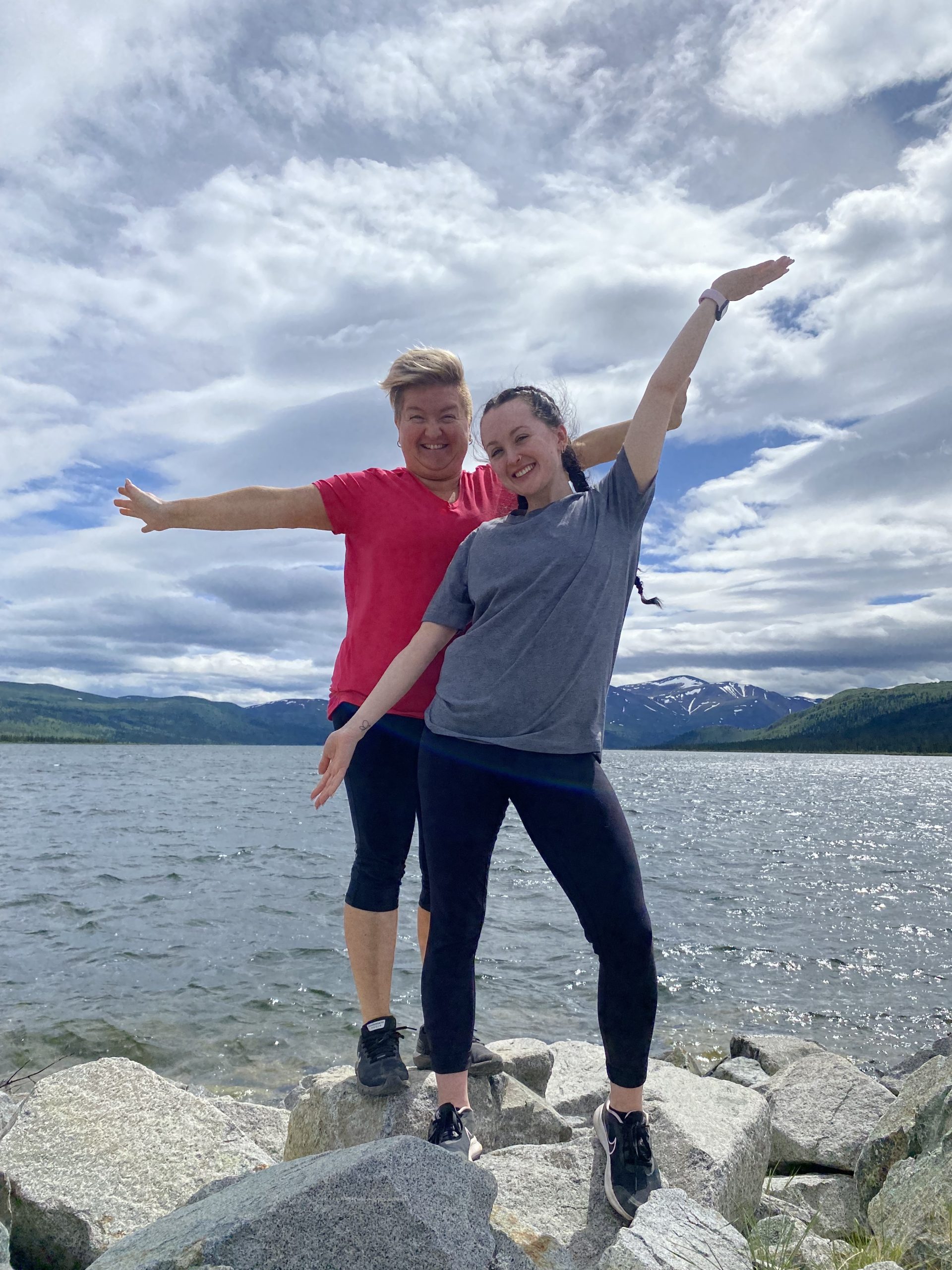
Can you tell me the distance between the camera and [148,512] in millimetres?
4184

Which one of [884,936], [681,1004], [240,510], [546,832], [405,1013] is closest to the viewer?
[546,832]

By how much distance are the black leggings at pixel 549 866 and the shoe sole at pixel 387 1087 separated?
935 millimetres

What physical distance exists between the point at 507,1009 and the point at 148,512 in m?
9.18

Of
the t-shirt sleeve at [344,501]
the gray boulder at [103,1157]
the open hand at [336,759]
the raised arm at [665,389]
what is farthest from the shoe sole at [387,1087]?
the raised arm at [665,389]

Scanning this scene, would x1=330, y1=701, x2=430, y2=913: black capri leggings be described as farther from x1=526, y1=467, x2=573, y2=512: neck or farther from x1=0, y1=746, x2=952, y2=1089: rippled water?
x1=0, y1=746, x2=952, y2=1089: rippled water

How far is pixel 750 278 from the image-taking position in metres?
3.70

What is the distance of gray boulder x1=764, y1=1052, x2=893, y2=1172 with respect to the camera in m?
5.88

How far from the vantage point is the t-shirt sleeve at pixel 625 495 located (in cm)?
358

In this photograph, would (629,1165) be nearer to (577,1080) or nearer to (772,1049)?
(577,1080)

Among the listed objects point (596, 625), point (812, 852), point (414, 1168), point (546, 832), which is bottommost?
point (812, 852)

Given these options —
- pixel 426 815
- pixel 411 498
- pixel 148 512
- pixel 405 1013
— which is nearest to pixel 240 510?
pixel 148 512

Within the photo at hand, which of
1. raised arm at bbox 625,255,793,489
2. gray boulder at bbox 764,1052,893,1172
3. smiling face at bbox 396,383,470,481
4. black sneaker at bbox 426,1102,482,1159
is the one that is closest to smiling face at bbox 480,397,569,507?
raised arm at bbox 625,255,793,489

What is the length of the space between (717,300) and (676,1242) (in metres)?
3.72

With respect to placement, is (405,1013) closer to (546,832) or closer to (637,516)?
(546,832)
